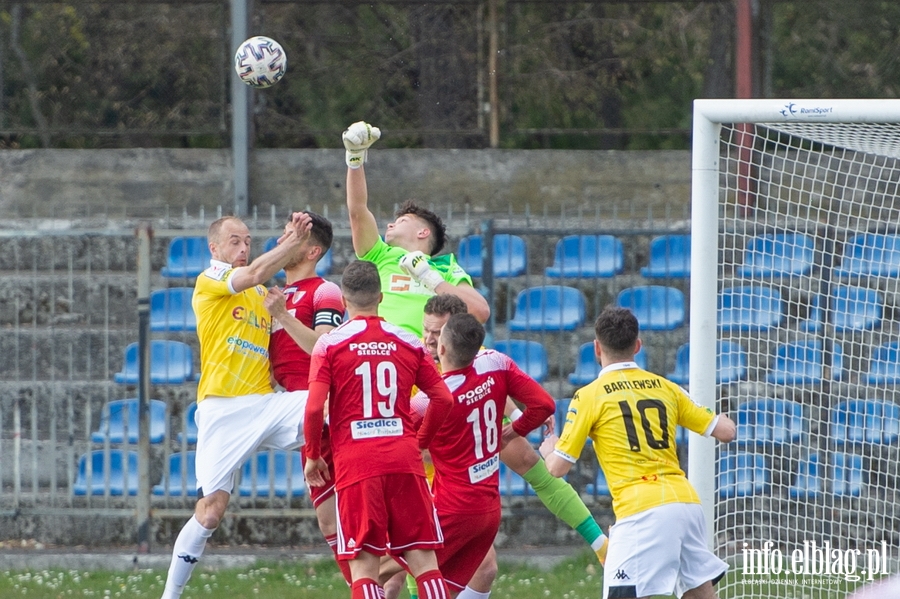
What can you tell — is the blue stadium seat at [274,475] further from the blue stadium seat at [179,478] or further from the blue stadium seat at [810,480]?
the blue stadium seat at [810,480]

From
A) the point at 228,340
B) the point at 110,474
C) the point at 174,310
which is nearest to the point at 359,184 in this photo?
the point at 228,340

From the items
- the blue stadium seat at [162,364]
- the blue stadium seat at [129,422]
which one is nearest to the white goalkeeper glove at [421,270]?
the blue stadium seat at [162,364]

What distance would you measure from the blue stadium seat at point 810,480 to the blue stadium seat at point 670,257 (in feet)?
5.07

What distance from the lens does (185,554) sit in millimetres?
5668

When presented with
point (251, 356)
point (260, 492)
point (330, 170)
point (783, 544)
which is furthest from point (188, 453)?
point (783, 544)

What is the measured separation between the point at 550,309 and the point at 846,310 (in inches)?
81.0

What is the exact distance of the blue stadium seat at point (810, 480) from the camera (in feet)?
23.1

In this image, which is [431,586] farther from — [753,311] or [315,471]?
[753,311]

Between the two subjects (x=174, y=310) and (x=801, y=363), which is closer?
(x=801, y=363)

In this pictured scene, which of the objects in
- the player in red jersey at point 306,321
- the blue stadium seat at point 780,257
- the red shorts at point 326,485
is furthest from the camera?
the blue stadium seat at point 780,257

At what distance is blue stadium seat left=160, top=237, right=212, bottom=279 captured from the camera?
802cm

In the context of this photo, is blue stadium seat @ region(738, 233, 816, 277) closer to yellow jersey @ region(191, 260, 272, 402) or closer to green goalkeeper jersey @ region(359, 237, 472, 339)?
green goalkeeper jersey @ region(359, 237, 472, 339)

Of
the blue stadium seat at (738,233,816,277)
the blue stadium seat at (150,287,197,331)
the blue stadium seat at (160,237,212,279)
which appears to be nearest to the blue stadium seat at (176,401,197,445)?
the blue stadium seat at (150,287,197,331)

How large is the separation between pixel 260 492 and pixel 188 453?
0.61 meters
